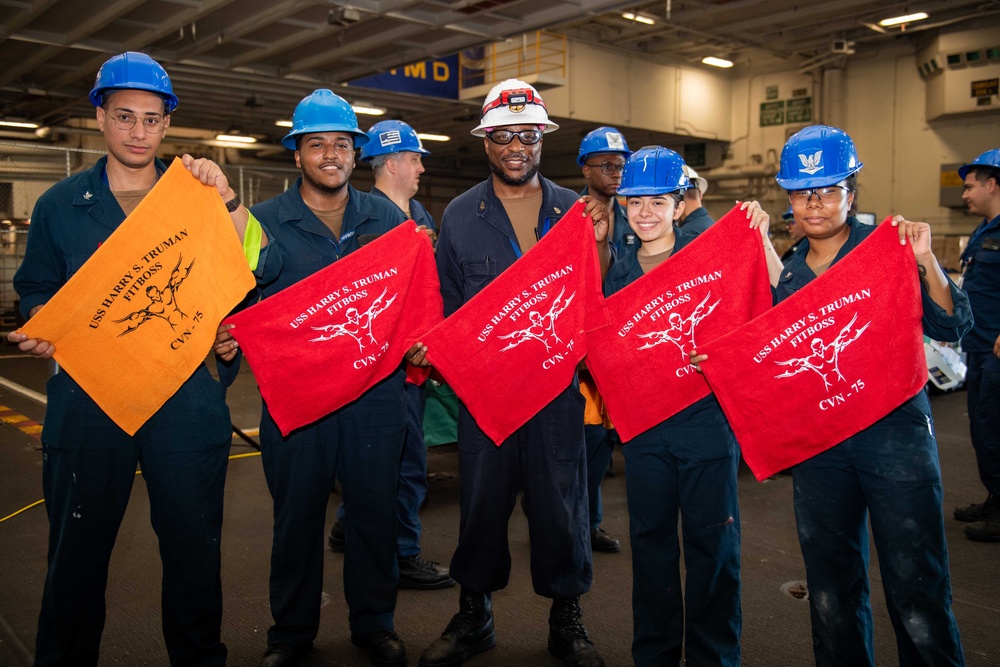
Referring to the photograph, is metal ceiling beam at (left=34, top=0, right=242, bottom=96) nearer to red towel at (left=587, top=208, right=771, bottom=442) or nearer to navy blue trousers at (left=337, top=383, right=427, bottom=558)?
navy blue trousers at (left=337, top=383, right=427, bottom=558)

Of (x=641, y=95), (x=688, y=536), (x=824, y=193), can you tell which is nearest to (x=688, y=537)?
(x=688, y=536)

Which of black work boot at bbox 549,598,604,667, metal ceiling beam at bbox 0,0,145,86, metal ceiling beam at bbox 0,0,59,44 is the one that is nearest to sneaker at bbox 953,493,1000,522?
black work boot at bbox 549,598,604,667

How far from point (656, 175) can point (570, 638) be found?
1.88m

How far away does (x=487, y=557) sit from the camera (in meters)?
3.24

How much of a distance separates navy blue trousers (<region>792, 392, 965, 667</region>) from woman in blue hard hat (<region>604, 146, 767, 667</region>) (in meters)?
0.27

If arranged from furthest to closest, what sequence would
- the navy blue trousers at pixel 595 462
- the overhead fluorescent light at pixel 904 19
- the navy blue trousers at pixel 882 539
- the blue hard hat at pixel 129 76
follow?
the overhead fluorescent light at pixel 904 19 → the navy blue trousers at pixel 595 462 → the blue hard hat at pixel 129 76 → the navy blue trousers at pixel 882 539

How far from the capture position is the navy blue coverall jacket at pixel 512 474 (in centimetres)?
318

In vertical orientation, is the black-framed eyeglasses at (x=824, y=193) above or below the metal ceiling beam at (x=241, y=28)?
below

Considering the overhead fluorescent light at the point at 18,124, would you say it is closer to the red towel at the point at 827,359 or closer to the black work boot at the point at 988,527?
the red towel at the point at 827,359

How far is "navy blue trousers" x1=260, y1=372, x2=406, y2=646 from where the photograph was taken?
3.13m

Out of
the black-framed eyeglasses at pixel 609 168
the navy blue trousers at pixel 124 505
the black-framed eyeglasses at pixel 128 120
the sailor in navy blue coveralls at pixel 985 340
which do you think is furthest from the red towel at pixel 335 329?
the sailor in navy blue coveralls at pixel 985 340

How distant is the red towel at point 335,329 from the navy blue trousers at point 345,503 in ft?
0.43

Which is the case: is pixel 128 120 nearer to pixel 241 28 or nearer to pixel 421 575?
pixel 421 575

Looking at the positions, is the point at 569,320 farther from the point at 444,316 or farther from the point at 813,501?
the point at 813,501
